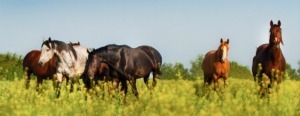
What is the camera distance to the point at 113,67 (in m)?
14.1

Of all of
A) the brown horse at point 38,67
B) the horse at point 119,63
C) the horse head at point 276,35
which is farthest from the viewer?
the brown horse at point 38,67

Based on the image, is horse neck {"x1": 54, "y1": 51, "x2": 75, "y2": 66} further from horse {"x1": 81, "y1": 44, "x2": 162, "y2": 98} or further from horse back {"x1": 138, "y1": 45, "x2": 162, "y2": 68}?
horse back {"x1": 138, "y1": 45, "x2": 162, "y2": 68}

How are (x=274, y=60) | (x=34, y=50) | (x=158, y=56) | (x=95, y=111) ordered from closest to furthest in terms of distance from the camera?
(x=95, y=111), (x=274, y=60), (x=158, y=56), (x=34, y=50)

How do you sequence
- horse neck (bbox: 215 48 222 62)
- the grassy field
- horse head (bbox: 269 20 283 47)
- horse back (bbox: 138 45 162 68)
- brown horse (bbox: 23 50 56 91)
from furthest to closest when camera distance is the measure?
horse back (bbox: 138 45 162 68)
horse neck (bbox: 215 48 222 62)
brown horse (bbox: 23 50 56 91)
horse head (bbox: 269 20 283 47)
the grassy field

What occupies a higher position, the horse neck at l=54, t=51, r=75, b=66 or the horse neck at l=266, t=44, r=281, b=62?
the horse neck at l=266, t=44, r=281, b=62

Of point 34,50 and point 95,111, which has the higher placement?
point 34,50

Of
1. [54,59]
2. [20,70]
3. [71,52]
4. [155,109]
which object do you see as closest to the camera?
[155,109]

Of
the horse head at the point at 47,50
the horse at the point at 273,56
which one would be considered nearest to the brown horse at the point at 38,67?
the horse head at the point at 47,50

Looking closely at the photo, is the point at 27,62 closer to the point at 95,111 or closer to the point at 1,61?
the point at 95,111

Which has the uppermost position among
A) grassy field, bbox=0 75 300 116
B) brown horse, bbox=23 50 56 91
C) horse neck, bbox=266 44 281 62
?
horse neck, bbox=266 44 281 62

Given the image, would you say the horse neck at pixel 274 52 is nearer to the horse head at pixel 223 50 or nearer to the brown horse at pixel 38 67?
the horse head at pixel 223 50

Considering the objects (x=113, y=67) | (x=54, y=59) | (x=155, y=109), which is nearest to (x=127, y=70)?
(x=113, y=67)

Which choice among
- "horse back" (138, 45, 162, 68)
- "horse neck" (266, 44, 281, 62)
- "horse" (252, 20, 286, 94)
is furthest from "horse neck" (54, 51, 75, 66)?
"horse neck" (266, 44, 281, 62)

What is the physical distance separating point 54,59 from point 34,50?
410 centimetres
